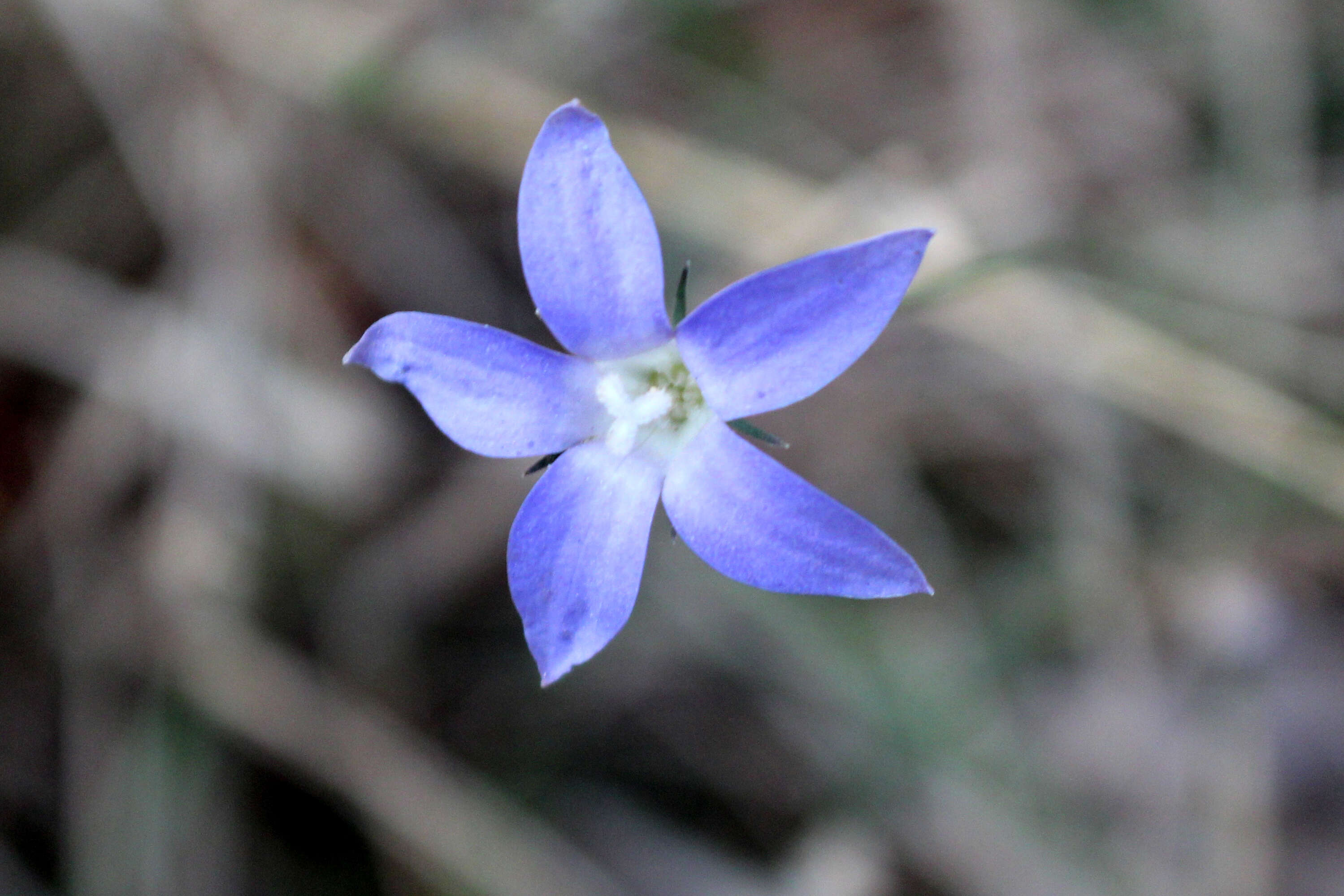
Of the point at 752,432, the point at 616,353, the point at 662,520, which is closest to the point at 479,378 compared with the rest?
the point at 616,353

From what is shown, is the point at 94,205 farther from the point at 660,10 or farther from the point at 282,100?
the point at 660,10

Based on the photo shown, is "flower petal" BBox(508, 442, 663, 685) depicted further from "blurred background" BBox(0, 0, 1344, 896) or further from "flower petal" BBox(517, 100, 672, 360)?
"blurred background" BBox(0, 0, 1344, 896)

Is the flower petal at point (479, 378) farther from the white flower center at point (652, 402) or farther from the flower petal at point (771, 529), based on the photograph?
the flower petal at point (771, 529)

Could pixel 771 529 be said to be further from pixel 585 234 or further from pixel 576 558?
pixel 585 234

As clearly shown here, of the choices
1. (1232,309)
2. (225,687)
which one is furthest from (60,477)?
(1232,309)

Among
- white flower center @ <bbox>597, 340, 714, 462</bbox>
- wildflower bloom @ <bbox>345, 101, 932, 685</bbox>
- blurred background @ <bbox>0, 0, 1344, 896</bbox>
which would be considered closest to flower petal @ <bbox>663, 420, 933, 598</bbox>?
wildflower bloom @ <bbox>345, 101, 932, 685</bbox>

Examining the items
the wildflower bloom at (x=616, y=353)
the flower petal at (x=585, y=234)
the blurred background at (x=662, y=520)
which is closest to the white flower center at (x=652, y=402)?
the wildflower bloom at (x=616, y=353)
